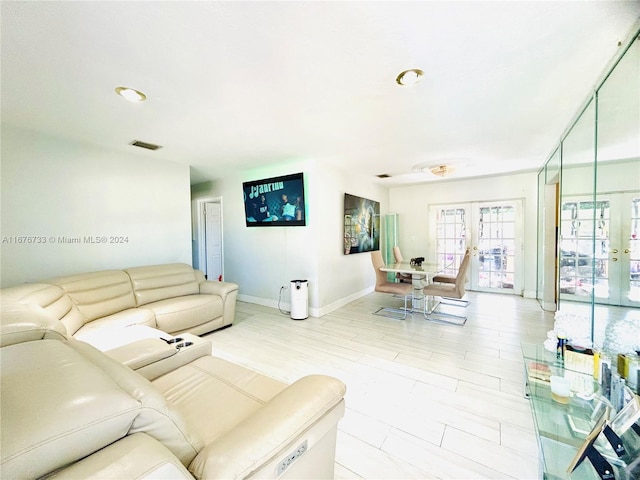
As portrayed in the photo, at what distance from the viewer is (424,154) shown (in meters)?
3.60

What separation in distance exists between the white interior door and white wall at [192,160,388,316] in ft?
1.66

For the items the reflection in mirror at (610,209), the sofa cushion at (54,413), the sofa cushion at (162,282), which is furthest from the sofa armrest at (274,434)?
the sofa cushion at (162,282)

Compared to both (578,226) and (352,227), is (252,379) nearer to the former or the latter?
(578,226)

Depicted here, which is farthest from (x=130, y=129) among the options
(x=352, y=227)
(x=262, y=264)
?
(x=352, y=227)

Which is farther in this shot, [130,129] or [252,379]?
[130,129]

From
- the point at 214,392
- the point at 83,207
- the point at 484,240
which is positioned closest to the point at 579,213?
the point at 484,240

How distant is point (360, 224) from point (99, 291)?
13.2 feet

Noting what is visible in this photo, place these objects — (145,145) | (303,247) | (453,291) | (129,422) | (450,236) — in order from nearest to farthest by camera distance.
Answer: (129,422) < (145,145) < (453,291) < (303,247) < (450,236)

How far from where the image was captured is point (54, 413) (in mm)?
574

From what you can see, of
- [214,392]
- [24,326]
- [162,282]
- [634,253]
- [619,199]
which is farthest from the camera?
[162,282]

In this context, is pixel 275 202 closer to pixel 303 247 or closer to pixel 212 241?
pixel 303 247

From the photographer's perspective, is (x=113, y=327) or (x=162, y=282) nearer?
(x=113, y=327)

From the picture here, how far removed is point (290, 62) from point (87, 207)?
3.09 m

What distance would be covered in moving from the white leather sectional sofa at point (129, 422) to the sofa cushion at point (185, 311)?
1.60m
